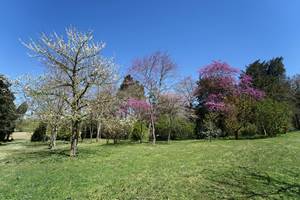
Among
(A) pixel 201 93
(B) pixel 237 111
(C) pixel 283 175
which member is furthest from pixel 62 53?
(A) pixel 201 93

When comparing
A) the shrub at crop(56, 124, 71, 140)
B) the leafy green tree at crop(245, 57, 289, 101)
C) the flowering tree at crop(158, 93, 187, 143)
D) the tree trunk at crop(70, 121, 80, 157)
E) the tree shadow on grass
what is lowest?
the tree shadow on grass

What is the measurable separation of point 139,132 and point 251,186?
62.1ft

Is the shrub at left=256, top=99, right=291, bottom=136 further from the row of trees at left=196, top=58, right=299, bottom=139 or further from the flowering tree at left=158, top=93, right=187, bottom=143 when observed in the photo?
the flowering tree at left=158, top=93, right=187, bottom=143

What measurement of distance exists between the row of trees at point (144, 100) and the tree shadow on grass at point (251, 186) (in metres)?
8.68

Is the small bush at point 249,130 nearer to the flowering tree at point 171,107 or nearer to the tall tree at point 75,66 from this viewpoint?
the flowering tree at point 171,107

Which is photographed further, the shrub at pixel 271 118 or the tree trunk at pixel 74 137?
the shrub at pixel 271 118

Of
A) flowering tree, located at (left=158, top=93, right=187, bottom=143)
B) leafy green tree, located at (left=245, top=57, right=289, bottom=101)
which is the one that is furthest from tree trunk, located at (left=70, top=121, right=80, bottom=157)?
leafy green tree, located at (left=245, top=57, right=289, bottom=101)

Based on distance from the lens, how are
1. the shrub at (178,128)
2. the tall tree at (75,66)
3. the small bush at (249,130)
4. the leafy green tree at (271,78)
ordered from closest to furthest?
the tall tree at (75,66) < the small bush at (249,130) < the shrub at (178,128) < the leafy green tree at (271,78)

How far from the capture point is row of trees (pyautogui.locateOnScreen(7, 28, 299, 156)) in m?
14.2

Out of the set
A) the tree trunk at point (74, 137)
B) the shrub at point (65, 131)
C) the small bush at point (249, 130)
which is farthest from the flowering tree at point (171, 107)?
the tree trunk at point (74, 137)

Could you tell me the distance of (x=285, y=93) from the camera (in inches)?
1363

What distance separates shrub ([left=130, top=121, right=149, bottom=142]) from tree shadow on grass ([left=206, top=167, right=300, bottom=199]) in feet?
56.8

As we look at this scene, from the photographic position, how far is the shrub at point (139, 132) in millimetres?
24969

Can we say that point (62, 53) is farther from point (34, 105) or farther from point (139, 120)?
point (139, 120)
